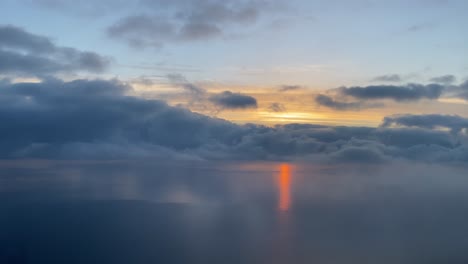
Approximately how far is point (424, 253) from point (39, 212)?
74.2 m

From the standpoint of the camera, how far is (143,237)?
6272 centimetres

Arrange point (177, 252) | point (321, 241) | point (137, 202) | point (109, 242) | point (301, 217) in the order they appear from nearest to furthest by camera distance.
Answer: point (177, 252), point (109, 242), point (321, 241), point (301, 217), point (137, 202)

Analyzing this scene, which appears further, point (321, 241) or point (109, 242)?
point (321, 241)

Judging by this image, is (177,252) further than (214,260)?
Yes

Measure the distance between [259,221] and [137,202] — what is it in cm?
3989

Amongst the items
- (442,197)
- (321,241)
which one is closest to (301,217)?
(321,241)

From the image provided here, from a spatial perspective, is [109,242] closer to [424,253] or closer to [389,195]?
[424,253]

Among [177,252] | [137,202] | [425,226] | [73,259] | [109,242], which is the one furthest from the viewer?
[137,202]

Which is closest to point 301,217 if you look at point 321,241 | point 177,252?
point 321,241

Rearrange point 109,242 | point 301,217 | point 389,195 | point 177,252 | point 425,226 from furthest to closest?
point 389,195 < point 301,217 < point 425,226 < point 109,242 < point 177,252

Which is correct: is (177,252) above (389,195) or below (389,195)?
above

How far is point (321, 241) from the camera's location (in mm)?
62656

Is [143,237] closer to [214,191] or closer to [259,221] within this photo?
[259,221]

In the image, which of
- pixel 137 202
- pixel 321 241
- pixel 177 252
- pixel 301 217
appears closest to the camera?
pixel 177 252
